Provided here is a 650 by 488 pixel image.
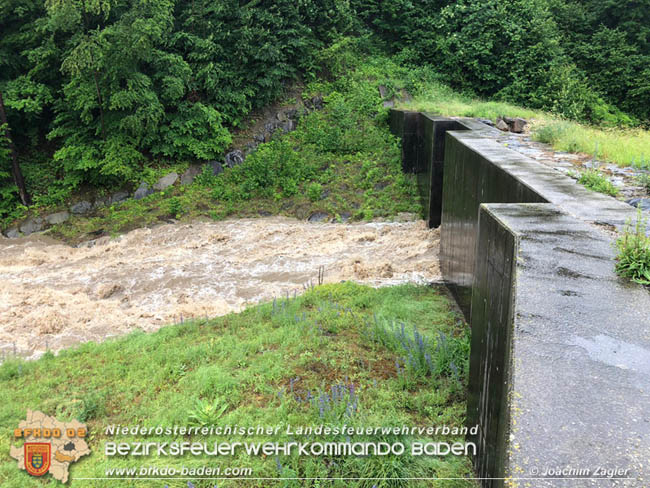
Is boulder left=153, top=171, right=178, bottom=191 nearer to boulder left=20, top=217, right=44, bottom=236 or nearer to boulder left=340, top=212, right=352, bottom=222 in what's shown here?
boulder left=20, top=217, right=44, bottom=236

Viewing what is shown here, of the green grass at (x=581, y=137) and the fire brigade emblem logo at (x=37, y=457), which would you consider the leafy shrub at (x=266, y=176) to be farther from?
the fire brigade emblem logo at (x=37, y=457)

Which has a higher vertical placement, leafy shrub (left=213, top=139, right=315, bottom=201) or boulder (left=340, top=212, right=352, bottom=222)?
leafy shrub (left=213, top=139, right=315, bottom=201)

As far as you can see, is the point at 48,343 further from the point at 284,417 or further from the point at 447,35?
the point at 447,35

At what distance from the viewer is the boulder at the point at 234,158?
15.1m

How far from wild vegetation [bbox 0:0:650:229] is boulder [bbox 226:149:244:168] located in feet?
0.94

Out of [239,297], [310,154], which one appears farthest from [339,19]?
[239,297]

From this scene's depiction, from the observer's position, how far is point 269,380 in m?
4.58

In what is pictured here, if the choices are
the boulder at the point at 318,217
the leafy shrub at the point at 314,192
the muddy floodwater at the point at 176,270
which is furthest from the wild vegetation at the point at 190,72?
the muddy floodwater at the point at 176,270

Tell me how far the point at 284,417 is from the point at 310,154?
12024 millimetres

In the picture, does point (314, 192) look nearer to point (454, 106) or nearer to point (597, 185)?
point (454, 106)

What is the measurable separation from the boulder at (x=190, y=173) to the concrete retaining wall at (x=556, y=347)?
464 inches

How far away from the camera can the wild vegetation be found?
13383 millimetres

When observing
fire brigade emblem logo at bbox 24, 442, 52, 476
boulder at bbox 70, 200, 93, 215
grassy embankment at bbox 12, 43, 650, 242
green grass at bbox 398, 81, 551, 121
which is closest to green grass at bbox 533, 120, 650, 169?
grassy embankment at bbox 12, 43, 650, 242

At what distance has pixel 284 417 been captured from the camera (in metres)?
3.91
